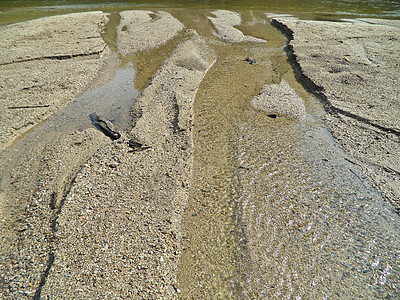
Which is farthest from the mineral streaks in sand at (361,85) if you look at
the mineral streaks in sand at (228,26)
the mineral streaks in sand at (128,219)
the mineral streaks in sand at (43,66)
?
the mineral streaks in sand at (43,66)

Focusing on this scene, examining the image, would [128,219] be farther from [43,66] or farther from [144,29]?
[144,29]

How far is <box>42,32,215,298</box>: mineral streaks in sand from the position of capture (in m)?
2.97

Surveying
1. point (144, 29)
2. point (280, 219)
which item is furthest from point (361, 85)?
point (144, 29)

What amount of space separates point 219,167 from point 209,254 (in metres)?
1.79

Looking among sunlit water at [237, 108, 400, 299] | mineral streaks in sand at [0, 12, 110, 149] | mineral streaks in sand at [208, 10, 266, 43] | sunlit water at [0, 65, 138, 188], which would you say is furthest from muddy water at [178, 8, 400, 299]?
mineral streaks in sand at [208, 10, 266, 43]

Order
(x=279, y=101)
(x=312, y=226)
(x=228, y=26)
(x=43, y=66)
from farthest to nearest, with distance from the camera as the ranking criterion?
1. (x=228, y=26)
2. (x=43, y=66)
3. (x=279, y=101)
4. (x=312, y=226)

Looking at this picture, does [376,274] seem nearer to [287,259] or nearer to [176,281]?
[287,259]

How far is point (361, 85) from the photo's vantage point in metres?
7.06

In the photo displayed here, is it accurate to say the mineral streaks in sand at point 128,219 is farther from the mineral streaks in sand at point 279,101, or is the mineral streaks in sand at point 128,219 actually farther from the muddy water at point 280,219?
the mineral streaks in sand at point 279,101

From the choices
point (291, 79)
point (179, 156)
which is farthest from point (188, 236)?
point (291, 79)

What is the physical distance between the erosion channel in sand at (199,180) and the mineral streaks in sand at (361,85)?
0.05m

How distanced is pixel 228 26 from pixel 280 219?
38.6 feet

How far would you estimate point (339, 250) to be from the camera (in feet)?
11.4

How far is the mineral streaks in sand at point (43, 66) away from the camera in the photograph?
611 cm
